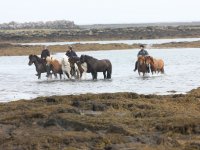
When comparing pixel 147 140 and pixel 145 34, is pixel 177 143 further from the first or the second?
pixel 145 34

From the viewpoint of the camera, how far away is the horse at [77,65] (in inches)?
1044

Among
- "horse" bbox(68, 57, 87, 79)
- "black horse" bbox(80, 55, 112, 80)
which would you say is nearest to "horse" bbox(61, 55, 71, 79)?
"horse" bbox(68, 57, 87, 79)

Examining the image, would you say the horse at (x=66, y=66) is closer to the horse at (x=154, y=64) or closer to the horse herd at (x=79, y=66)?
the horse herd at (x=79, y=66)

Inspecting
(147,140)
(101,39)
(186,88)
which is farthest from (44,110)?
(101,39)

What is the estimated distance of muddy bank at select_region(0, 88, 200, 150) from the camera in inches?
391

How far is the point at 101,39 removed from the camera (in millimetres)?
80250

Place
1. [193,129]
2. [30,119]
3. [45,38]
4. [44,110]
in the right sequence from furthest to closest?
[45,38], [44,110], [30,119], [193,129]

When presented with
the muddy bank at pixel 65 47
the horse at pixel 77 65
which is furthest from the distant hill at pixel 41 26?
the horse at pixel 77 65

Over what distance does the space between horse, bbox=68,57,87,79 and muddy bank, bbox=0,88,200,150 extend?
11.5 meters

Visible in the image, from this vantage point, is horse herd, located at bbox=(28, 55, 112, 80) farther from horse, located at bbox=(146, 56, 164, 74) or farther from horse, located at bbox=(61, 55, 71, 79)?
horse, located at bbox=(146, 56, 164, 74)

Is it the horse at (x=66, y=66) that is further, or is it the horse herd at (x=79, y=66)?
the horse at (x=66, y=66)

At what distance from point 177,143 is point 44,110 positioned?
437 cm

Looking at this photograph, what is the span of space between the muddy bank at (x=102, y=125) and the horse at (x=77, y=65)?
37.6 feet

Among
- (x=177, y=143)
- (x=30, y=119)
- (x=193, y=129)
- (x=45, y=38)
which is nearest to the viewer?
(x=177, y=143)
